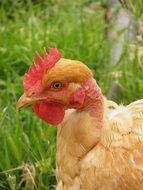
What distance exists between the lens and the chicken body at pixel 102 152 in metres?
2.82

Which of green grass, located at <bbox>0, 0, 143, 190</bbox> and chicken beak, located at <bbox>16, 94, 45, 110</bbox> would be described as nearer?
chicken beak, located at <bbox>16, 94, 45, 110</bbox>

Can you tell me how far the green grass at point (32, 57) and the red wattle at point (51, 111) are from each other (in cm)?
57

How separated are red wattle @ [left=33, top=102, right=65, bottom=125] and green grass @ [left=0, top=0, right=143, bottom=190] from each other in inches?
22.5

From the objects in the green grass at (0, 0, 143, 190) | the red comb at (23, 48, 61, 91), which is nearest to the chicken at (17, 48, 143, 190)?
the red comb at (23, 48, 61, 91)

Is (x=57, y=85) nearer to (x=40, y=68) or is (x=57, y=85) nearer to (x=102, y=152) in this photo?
Result: (x=40, y=68)

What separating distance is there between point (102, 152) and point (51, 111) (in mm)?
267

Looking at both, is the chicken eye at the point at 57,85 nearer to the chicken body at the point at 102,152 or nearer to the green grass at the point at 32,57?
the chicken body at the point at 102,152

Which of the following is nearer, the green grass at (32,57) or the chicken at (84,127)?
the chicken at (84,127)

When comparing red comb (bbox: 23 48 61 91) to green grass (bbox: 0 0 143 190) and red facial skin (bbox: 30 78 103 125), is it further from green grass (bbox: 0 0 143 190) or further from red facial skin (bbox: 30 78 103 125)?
green grass (bbox: 0 0 143 190)

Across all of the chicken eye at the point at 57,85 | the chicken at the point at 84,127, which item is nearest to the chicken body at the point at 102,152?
the chicken at the point at 84,127

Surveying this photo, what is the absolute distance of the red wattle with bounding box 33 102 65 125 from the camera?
2.86 metres

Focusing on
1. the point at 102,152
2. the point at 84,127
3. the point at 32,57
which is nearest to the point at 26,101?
the point at 84,127

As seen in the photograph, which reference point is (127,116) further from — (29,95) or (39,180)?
(39,180)

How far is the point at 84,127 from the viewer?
2.87 metres
